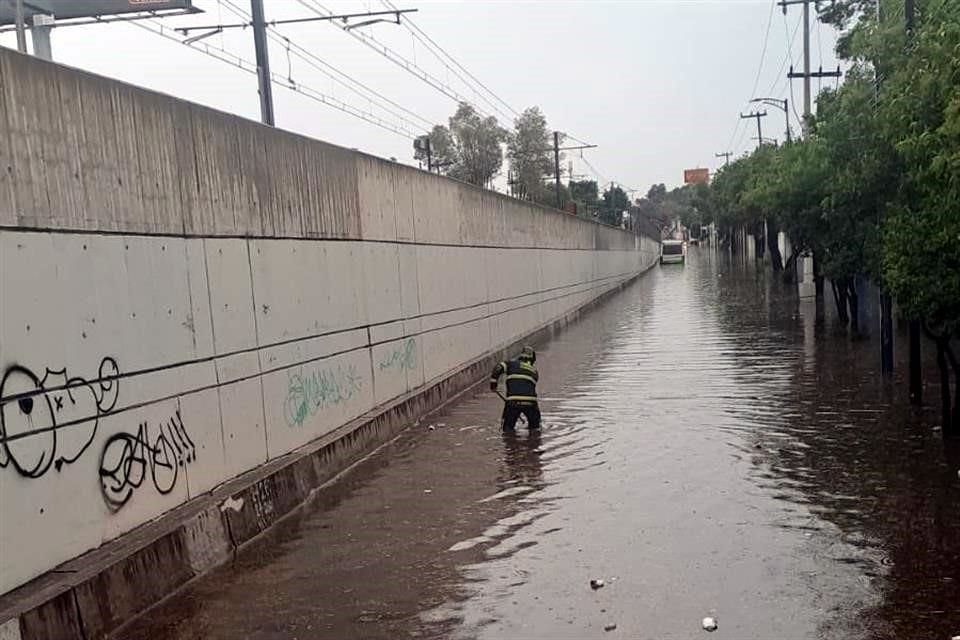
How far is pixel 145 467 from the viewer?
709 cm

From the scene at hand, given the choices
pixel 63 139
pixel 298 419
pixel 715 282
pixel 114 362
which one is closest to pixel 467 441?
pixel 298 419

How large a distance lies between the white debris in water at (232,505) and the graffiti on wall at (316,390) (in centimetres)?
181

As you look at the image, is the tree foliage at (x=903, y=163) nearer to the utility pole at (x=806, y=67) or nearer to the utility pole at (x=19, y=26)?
the utility pole at (x=19, y=26)

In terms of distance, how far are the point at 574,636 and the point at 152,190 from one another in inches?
189

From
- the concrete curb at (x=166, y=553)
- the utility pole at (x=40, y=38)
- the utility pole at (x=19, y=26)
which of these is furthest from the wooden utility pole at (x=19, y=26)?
the concrete curb at (x=166, y=553)

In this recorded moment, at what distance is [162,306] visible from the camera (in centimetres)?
752

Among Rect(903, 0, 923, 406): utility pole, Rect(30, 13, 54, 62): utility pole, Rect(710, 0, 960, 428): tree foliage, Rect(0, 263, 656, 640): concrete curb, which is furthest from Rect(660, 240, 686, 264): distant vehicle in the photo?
Rect(0, 263, 656, 640): concrete curb

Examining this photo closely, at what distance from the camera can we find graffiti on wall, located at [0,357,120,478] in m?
5.64

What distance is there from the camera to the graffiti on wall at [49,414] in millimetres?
5641

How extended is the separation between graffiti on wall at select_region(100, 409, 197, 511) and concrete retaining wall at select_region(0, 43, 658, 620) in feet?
0.05

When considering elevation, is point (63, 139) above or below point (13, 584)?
above

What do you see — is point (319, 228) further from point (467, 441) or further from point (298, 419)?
point (467, 441)

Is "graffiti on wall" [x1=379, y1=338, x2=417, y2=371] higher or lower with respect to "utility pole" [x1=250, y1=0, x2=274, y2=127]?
lower

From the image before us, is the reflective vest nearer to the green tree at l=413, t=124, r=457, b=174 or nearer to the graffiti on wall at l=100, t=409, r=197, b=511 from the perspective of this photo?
the graffiti on wall at l=100, t=409, r=197, b=511
